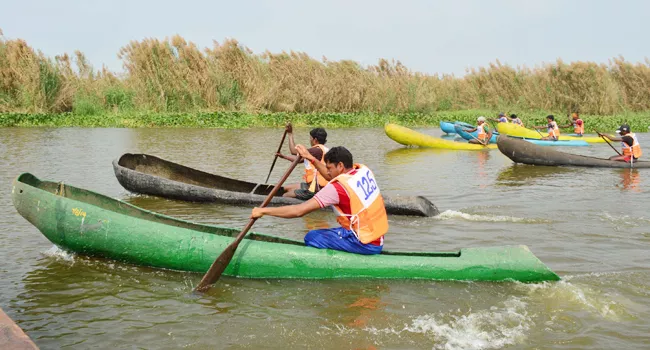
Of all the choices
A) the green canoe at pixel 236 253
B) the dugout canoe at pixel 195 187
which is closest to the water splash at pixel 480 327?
the green canoe at pixel 236 253

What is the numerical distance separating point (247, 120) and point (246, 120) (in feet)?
0.18

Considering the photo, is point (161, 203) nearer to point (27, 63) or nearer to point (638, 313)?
point (638, 313)

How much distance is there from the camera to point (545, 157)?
1348cm

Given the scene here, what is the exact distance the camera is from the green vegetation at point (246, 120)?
22156 mm

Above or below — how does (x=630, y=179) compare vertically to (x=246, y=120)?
below

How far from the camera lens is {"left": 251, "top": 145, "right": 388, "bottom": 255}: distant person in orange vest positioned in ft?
16.9

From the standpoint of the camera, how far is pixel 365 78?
2784cm

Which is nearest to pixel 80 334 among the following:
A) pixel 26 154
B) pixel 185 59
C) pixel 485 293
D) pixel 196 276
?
pixel 196 276

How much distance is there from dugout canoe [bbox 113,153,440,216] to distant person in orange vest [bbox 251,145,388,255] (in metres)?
2.77

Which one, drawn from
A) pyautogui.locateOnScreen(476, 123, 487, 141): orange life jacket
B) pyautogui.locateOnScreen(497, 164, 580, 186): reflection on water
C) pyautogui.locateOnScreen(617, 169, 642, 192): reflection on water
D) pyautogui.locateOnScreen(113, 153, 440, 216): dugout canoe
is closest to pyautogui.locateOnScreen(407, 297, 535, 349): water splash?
pyautogui.locateOnScreen(113, 153, 440, 216): dugout canoe

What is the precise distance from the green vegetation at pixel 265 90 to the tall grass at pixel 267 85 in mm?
40

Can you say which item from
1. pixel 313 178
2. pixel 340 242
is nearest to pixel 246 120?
pixel 313 178

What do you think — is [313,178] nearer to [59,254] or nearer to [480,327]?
[59,254]

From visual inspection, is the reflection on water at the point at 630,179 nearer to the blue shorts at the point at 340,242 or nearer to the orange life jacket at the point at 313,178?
the orange life jacket at the point at 313,178
